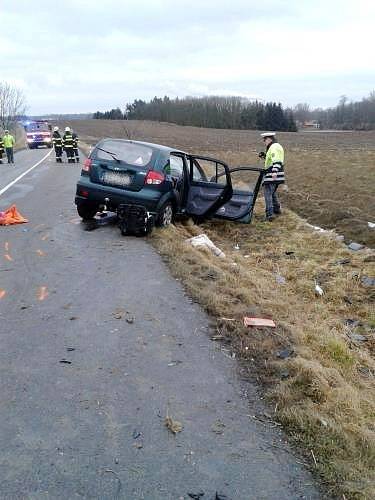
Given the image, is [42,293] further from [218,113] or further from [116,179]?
[218,113]

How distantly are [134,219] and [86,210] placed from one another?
4.88 feet

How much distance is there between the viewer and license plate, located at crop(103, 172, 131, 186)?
27.6 feet

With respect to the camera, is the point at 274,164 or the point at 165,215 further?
the point at 274,164

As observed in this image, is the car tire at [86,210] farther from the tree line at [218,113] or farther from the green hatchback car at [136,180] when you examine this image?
the tree line at [218,113]

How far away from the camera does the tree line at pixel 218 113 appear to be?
100688 mm

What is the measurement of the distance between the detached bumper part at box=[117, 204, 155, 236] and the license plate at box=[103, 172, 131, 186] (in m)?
0.42

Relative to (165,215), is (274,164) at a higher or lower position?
higher

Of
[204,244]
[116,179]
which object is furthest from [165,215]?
[204,244]

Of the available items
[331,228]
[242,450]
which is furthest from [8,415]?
[331,228]

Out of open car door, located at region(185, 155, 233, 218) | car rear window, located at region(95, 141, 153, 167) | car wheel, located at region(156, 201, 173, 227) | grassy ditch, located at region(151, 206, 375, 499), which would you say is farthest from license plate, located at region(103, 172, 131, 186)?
open car door, located at region(185, 155, 233, 218)

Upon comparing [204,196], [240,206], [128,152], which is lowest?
[240,206]

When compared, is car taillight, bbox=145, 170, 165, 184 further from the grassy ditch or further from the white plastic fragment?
the white plastic fragment

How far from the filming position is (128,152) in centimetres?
862

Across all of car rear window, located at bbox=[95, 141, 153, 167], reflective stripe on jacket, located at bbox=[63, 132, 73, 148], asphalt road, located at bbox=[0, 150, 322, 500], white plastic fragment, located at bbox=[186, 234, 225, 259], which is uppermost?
car rear window, located at bbox=[95, 141, 153, 167]
